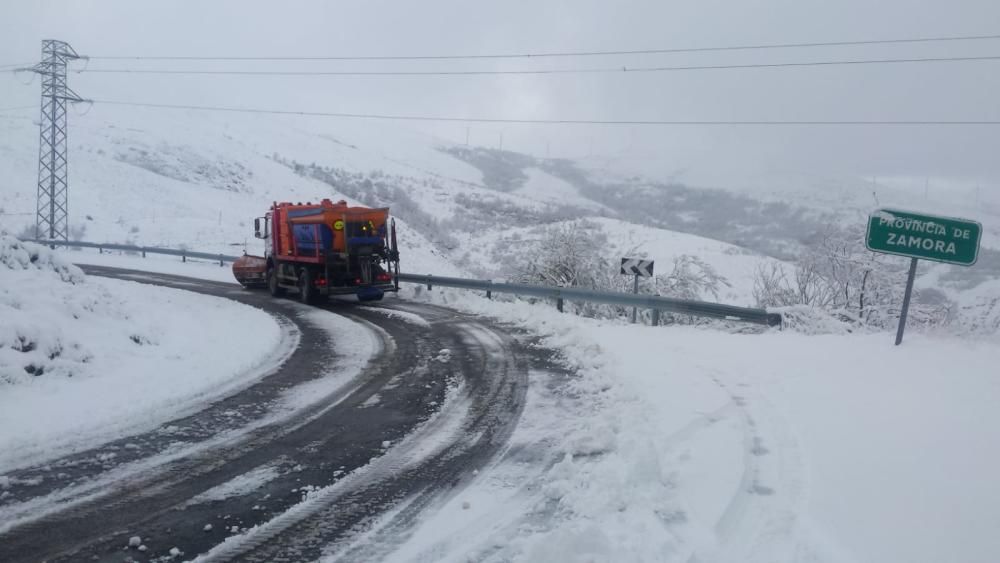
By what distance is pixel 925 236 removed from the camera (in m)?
8.73

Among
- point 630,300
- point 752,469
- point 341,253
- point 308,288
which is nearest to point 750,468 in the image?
point 752,469

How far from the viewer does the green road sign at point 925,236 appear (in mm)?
8422

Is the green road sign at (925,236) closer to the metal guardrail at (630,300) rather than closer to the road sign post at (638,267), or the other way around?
the metal guardrail at (630,300)

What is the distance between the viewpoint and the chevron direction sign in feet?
52.5

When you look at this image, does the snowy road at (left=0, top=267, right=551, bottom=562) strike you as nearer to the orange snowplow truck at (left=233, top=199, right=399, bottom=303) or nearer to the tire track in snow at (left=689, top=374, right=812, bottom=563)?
the tire track in snow at (left=689, top=374, right=812, bottom=563)

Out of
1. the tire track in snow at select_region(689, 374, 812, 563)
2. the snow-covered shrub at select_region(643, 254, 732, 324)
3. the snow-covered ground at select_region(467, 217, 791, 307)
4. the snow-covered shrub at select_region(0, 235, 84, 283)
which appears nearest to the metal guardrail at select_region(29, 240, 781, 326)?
the snow-covered ground at select_region(467, 217, 791, 307)

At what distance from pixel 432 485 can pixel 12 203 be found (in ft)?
168

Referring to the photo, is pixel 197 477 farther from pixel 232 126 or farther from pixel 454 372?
pixel 232 126

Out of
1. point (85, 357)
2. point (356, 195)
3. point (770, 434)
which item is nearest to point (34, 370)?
point (85, 357)

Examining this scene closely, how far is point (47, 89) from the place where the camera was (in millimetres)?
31203

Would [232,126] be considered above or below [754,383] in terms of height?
above

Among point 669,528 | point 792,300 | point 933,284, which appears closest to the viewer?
point 669,528

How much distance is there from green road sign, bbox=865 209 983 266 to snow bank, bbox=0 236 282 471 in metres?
9.05

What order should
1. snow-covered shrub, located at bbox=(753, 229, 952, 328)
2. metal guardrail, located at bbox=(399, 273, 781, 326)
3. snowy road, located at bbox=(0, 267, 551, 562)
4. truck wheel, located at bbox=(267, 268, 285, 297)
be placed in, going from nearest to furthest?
snowy road, located at bbox=(0, 267, 551, 562) < metal guardrail, located at bbox=(399, 273, 781, 326) < snow-covered shrub, located at bbox=(753, 229, 952, 328) < truck wheel, located at bbox=(267, 268, 285, 297)
